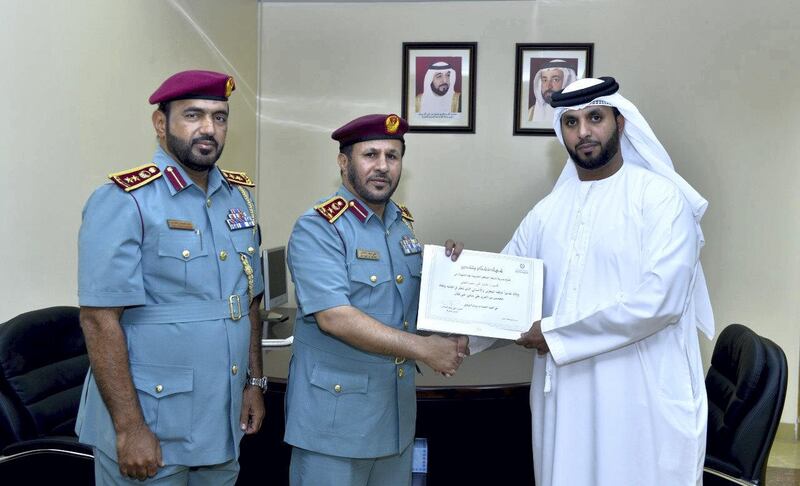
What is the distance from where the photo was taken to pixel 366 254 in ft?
6.70

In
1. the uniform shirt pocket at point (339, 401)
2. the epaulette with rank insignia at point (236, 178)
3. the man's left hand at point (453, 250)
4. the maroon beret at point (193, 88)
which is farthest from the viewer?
the man's left hand at point (453, 250)

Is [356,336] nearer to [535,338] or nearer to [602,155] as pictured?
[535,338]

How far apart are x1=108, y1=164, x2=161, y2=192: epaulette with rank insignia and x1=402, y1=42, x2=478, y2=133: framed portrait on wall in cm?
301

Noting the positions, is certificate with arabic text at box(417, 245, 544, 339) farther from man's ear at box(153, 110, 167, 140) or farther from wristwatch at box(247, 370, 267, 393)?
man's ear at box(153, 110, 167, 140)

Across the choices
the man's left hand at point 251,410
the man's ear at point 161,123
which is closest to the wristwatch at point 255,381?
the man's left hand at point 251,410

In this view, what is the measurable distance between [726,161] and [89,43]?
11.9 ft

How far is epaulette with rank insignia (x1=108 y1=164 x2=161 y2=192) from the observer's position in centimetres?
169

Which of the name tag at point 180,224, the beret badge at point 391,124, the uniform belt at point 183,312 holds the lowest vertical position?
the uniform belt at point 183,312

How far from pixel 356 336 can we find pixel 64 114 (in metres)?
1.56

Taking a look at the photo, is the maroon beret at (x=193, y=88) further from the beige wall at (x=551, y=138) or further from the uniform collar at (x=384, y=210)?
the beige wall at (x=551, y=138)

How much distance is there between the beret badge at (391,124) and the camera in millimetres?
2051

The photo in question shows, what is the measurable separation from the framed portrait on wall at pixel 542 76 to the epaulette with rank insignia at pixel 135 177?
316 cm

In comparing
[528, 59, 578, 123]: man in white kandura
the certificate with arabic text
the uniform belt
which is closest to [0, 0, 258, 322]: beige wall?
the uniform belt

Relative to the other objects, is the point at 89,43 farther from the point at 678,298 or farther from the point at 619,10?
the point at 619,10
